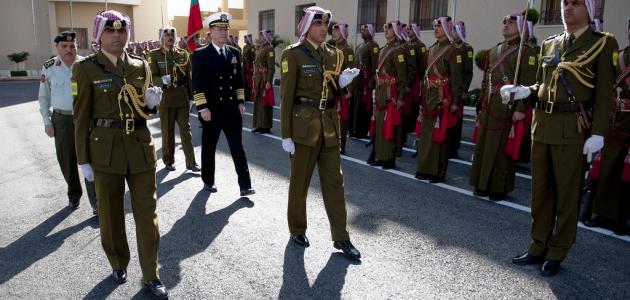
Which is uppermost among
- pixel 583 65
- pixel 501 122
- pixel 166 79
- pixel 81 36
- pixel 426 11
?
→ pixel 426 11

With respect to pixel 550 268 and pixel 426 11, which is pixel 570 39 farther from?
pixel 426 11

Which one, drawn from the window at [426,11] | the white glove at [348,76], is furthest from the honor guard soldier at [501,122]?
the window at [426,11]

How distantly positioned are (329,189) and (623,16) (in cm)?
1023

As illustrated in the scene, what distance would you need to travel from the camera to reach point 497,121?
6070mm

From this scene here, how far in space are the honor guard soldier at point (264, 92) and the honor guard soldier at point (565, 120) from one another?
7.20 m

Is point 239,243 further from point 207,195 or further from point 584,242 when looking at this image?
point 584,242

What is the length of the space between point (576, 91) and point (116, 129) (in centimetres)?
355

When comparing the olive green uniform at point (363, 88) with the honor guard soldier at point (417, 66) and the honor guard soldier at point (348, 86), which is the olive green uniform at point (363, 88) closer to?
the honor guard soldier at point (348, 86)

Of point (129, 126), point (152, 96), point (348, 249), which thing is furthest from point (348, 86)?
point (129, 126)

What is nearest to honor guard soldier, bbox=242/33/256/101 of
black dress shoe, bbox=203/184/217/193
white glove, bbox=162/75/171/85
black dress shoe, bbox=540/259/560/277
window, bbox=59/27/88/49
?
white glove, bbox=162/75/171/85

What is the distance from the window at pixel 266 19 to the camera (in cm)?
2616

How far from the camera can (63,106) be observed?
5.33m

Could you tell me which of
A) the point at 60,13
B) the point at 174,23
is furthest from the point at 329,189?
the point at 174,23

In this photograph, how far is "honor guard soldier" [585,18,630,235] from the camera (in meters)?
5.05
